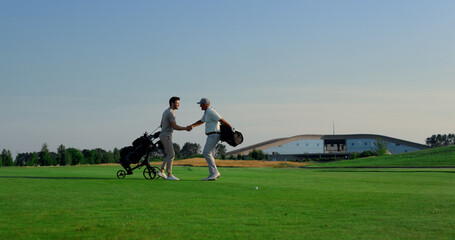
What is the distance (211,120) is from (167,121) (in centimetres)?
137

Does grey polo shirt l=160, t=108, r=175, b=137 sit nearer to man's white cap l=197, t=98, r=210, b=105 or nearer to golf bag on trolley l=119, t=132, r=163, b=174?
golf bag on trolley l=119, t=132, r=163, b=174

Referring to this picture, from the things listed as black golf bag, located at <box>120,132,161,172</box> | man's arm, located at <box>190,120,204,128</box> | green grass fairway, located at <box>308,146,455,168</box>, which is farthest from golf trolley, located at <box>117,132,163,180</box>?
green grass fairway, located at <box>308,146,455,168</box>

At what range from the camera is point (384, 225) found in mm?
5824

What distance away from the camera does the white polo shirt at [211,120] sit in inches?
548

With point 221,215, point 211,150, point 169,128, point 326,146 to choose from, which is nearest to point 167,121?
point 169,128

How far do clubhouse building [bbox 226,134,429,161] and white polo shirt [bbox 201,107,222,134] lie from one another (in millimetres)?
102762

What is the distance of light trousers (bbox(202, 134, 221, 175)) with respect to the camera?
14031 mm

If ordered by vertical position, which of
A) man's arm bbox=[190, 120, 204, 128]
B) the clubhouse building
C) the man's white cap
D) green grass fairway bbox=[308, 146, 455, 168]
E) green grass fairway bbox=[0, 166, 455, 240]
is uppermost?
the clubhouse building

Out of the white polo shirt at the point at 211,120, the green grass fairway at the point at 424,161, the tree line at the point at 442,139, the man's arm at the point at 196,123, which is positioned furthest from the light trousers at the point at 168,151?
the tree line at the point at 442,139

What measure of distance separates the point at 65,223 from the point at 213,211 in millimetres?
2079

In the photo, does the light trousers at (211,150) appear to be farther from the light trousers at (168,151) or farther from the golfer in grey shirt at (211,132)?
the light trousers at (168,151)

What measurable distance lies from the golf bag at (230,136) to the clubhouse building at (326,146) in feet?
337

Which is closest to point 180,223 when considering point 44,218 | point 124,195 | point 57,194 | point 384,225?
point 44,218

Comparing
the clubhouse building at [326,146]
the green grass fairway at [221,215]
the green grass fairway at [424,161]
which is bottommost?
the green grass fairway at [221,215]
